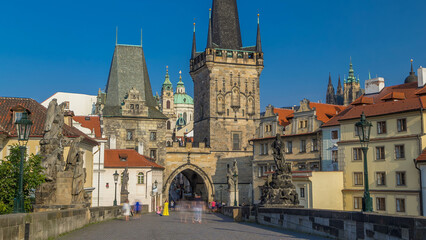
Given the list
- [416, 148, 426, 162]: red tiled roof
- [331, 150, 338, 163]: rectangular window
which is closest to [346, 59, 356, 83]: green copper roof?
[331, 150, 338, 163]: rectangular window

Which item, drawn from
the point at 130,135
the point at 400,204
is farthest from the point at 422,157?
the point at 130,135

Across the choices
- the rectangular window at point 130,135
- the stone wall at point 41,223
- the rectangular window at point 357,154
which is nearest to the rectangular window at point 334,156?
the rectangular window at point 357,154

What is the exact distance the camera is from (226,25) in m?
76.0

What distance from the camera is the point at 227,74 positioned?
72.7m

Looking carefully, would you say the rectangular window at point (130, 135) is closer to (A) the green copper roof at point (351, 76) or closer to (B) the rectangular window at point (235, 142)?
(B) the rectangular window at point (235, 142)

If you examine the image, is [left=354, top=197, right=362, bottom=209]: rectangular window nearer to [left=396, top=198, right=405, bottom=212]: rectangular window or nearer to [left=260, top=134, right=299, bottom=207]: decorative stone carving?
[left=396, top=198, right=405, bottom=212]: rectangular window

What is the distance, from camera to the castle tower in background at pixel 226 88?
71250 millimetres

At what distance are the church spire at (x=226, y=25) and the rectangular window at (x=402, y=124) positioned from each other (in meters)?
40.4

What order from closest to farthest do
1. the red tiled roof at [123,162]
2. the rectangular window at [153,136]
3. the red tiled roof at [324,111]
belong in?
1. the red tiled roof at [324,111]
2. the red tiled roof at [123,162]
3. the rectangular window at [153,136]

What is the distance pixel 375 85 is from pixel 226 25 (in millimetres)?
29065

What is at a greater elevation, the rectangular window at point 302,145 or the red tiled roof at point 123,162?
the rectangular window at point 302,145

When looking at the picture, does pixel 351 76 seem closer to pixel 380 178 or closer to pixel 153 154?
pixel 153 154

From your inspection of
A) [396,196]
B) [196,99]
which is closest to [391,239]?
[396,196]

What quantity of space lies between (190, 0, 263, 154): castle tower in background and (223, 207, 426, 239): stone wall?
49.9 meters
